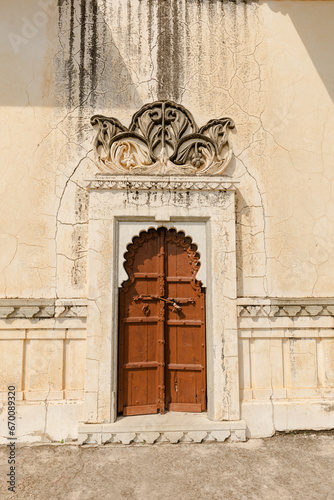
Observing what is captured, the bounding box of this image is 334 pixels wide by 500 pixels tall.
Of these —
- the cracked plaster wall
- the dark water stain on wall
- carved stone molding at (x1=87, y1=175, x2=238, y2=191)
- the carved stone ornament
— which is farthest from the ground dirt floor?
the dark water stain on wall

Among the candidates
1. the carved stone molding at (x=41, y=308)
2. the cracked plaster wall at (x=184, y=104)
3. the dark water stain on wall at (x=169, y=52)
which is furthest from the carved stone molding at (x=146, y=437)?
the dark water stain on wall at (x=169, y=52)

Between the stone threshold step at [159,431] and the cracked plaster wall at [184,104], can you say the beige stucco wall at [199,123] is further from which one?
the stone threshold step at [159,431]

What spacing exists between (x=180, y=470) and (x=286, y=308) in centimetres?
Result: 210

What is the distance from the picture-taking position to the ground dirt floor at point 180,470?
288 centimetres

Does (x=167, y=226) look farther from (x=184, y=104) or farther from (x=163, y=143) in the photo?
(x=184, y=104)

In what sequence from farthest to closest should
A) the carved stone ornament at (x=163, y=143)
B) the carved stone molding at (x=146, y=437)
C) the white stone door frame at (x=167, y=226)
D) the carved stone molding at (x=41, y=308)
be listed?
the carved stone ornament at (x=163, y=143) < the carved stone molding at (x=41, y=308) < the white stone door frame at (x=167, y=226) < the carved stone molding at (x=146, y=437)

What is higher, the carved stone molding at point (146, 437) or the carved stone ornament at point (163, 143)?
the carved stone ornament at point (163, 143)

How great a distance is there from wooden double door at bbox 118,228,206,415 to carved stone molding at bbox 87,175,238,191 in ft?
1.74

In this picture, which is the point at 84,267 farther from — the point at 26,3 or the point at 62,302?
the point at 26,3

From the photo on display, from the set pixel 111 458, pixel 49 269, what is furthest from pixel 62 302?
→ pixel 111 458

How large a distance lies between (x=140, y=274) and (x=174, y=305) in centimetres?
54

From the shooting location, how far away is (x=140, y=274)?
13.6 ft

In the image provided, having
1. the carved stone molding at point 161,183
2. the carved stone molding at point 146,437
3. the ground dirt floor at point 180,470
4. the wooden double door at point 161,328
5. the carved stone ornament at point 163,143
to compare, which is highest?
the carved stone ornament at point 163,143

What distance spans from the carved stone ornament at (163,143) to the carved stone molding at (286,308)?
1.68 m
